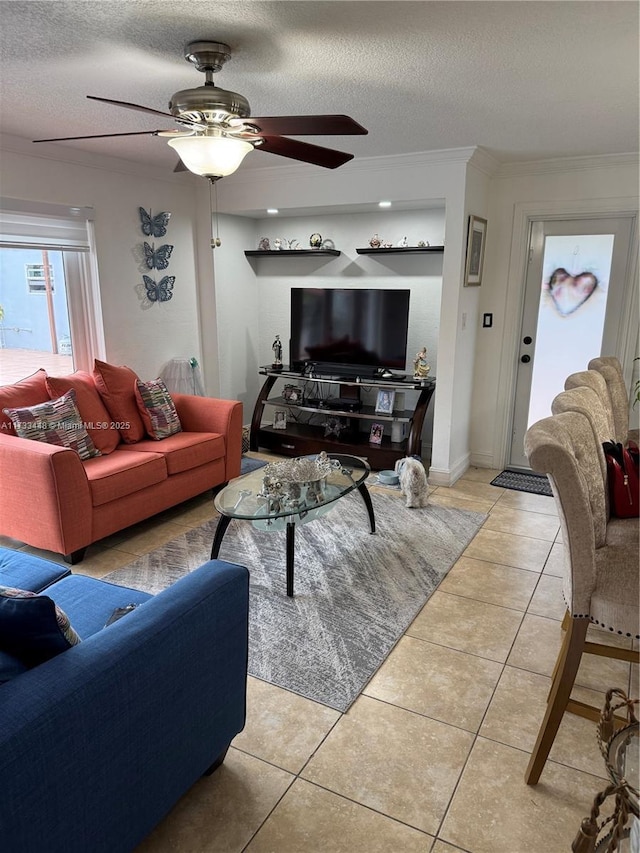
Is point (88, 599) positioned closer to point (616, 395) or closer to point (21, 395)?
point (21, 395)

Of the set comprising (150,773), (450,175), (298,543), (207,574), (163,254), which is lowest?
(298,543)

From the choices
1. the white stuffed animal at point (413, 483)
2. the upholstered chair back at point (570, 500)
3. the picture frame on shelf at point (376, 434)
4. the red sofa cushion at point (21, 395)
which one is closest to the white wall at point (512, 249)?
the picture frame on shelf at point (376, 434)

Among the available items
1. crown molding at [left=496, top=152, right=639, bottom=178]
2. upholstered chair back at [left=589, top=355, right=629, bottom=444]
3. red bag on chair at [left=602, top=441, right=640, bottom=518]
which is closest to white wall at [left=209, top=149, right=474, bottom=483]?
crown molding at [left=496, top=152, right=639, bottom=178]

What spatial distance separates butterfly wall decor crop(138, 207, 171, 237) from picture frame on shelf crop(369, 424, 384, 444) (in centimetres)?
241

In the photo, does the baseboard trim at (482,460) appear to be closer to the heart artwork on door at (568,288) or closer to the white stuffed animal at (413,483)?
the white stuffed animal at (413,483)

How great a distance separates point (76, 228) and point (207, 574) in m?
3.47

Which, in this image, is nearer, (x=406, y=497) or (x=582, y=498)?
(x=582, y=498)

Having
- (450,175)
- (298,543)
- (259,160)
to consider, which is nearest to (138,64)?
(259,160)

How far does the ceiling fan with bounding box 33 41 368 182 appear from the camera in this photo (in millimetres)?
2148

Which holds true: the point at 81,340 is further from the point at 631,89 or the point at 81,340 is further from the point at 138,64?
the point at 631,89

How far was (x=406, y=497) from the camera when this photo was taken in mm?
4148

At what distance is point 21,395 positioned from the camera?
3.53 m

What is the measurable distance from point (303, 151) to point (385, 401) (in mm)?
2725

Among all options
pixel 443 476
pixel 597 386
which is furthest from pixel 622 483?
pixel 443 476
